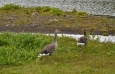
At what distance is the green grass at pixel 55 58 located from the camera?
1538 cm

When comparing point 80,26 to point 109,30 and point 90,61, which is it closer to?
point 109,30

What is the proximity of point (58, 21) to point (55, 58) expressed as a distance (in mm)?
16882

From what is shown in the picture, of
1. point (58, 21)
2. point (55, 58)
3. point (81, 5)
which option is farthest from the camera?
point (81, 5)

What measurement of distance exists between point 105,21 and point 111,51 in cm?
1621

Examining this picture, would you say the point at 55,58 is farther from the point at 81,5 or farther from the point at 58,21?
the point at 81,5

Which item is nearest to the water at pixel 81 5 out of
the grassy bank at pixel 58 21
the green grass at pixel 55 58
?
the grassy bank at pixel 58 21

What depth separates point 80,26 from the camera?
108 feet

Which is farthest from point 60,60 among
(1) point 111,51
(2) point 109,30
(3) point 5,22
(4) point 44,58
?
(3) point 5,22

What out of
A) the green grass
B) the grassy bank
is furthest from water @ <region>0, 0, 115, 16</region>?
the green grass

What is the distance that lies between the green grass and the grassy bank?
10198mm

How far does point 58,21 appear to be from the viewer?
34562 mm

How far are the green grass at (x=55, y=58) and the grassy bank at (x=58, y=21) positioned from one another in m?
10.2

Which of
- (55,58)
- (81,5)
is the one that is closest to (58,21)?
(55,58)

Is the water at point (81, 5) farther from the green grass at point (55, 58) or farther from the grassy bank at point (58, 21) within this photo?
the green grass at point (55, 58)
